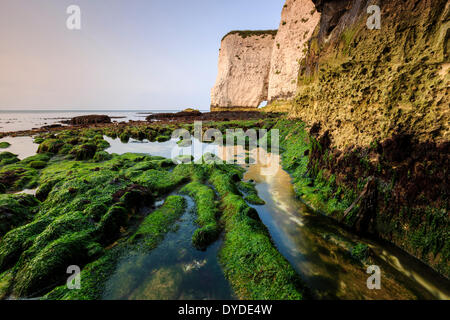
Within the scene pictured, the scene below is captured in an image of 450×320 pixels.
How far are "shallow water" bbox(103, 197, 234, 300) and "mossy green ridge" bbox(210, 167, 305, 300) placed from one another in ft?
0.77

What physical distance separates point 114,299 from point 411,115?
22.3 ft

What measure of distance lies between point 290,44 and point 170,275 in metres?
45.2

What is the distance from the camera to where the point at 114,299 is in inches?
121

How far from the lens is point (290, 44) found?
37.7 meters

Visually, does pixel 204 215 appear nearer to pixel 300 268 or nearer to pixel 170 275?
pixel 170 275

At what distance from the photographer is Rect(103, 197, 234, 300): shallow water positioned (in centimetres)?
314

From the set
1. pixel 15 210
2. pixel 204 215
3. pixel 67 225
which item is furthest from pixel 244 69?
pixel 67 225

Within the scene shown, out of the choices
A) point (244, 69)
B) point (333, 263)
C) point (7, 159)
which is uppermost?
point (244, 69)

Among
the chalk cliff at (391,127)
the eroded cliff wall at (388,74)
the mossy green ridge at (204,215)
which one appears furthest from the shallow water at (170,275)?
the eroded cliff wall at (388,74)

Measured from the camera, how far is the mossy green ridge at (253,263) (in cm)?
299

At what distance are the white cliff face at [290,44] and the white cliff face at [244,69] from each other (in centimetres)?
1050

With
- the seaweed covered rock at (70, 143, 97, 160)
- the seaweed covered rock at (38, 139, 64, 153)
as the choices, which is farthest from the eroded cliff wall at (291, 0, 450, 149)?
the seaweed covered rock at (38, 139, 64, 153)

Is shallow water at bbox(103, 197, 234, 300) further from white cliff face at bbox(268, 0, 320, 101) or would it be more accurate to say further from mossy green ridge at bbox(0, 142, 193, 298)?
white cliff face at bbox(268, 0, 320, 101)
